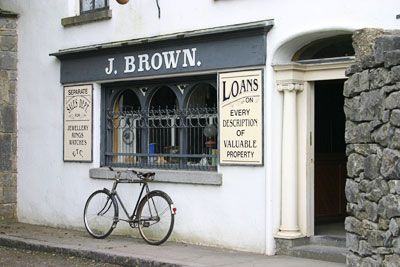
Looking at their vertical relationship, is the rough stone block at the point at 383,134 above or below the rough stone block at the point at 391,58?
below

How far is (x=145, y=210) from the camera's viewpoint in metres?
11.1

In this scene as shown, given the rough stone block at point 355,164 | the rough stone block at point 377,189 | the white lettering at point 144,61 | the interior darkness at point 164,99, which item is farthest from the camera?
the interior darkness at point 164,99

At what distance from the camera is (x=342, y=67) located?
30.2 feet

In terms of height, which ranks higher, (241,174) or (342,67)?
(342,67)

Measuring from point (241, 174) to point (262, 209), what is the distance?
23.1 inches

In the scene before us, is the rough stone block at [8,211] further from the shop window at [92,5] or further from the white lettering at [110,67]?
the shop window at [92,5]

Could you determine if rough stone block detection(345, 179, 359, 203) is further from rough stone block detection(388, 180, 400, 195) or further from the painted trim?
the painted trim

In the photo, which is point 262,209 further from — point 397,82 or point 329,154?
point 397,82

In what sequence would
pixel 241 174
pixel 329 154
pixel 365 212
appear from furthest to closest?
1. pixel 329 154
2. pixel 241 174
3. pixel 365 212

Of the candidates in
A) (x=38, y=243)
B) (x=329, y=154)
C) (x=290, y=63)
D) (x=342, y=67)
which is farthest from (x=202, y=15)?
(x=38, y=243)

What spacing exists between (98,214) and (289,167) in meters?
3.43

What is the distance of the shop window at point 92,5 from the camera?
12.2 metres

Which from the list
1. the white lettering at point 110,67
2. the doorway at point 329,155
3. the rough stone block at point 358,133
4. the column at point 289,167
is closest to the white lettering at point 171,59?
the white lettering at point 110,67

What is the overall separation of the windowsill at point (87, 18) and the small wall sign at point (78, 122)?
3.64ft
